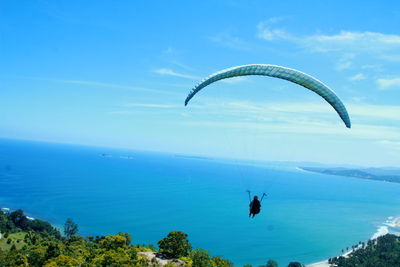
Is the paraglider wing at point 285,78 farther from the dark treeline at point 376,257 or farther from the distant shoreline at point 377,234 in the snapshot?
the distant shoreline at point 377,234

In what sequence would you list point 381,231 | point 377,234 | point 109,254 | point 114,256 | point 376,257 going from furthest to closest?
point 381,231
point 377,234
point 376,257
point 109,254
point 114,256

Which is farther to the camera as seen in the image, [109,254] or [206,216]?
[206,216]

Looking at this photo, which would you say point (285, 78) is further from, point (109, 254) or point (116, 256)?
point (109, 254)

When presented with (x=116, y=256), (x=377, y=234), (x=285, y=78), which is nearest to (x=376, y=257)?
(x=377, y=234)

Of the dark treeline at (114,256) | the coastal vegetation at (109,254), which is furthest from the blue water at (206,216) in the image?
the dark treeline at (114,256)

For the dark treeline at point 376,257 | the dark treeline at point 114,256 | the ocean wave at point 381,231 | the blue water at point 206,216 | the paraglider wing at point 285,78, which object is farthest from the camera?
the ocean wave at point 381,231

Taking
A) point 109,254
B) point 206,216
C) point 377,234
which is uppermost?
point 109,254

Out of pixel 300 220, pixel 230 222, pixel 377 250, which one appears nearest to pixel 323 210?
pixel 300 220

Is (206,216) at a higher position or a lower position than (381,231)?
lower

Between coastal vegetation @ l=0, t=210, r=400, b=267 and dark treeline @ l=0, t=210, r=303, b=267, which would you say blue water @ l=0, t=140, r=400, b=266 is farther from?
dark treeline @ l=0, t=210, r=303, b=267
